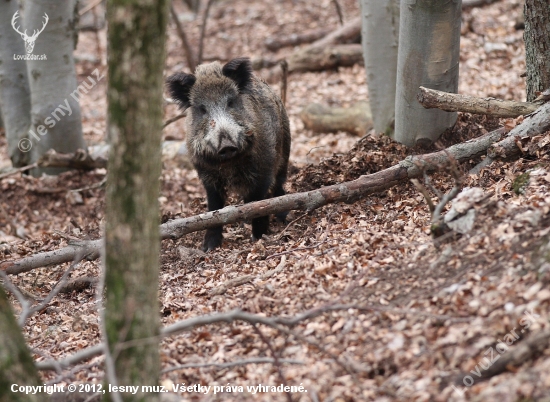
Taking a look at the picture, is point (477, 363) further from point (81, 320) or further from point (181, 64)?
point (181, 64)

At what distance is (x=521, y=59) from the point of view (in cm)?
1012

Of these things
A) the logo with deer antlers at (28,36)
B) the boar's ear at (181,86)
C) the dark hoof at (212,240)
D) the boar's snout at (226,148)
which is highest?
the logo with deer antlers at (28,36)

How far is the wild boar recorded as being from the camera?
619cm

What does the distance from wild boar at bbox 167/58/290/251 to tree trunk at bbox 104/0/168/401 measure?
313cm

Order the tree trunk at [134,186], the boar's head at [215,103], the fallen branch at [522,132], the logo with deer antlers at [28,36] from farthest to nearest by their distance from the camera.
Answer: the logo with deer antlers at [28,36] → the boar's head at [215,103] → the fallen branch at [522,132] → the tree trunk at [134,186]

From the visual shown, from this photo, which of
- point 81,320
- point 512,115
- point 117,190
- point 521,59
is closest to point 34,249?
point 81,320

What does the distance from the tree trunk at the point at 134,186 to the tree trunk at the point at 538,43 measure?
3962mm

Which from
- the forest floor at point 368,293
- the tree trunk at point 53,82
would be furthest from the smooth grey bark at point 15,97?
the forest floor at point 368,293

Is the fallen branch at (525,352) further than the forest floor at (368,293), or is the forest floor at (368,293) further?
the forest floor at (368,293)

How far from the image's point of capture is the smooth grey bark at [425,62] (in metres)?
5.91

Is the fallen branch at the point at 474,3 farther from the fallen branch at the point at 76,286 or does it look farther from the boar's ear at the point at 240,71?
the fallen branch at the point at 76,286

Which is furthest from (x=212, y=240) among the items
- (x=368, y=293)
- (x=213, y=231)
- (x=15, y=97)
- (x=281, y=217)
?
(x=15, y=97)

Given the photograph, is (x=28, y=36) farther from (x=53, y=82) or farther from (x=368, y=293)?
(x=368, y=293)

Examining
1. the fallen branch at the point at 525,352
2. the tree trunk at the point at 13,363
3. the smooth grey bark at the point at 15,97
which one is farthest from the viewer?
the smooth grey bark at the point at 15,97
